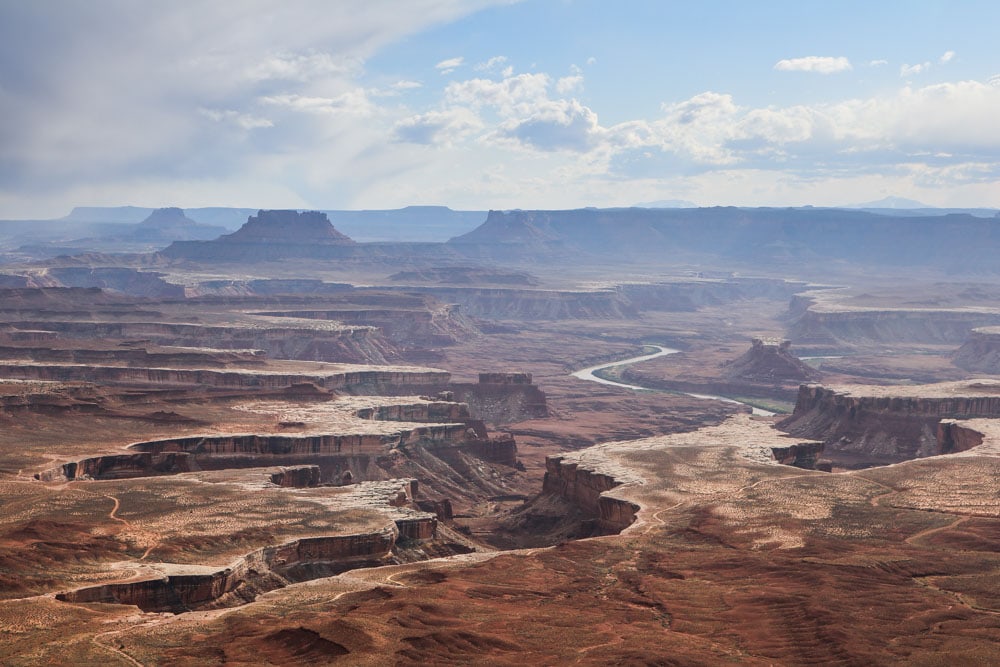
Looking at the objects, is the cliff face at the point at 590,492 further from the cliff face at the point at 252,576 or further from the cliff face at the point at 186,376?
the cliff face at the point at 186,376

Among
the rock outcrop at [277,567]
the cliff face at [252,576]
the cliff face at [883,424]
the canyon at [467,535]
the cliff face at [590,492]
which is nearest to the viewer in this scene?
the canyon at [467,535]

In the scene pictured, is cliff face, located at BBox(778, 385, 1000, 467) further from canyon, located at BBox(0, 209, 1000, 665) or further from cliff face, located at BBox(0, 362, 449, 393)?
cliff face, located at BBox(0, 362, 449, 393)

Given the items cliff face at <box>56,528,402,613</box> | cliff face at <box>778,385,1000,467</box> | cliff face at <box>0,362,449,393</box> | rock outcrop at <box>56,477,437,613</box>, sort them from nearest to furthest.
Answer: cliff face at <box>56,528,402,613</box> < rock outcrop at <box>56,477,437,613</box> < cliff face at <box>778,385,1000,467</box> < cliff face at <box>0,362,449,393</box>

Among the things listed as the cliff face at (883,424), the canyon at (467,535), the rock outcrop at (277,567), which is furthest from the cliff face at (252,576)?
the cliff face at (883,424)

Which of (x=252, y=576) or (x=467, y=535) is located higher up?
(x=252, y=576)

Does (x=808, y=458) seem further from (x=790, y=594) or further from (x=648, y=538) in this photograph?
(x=790, y=594)

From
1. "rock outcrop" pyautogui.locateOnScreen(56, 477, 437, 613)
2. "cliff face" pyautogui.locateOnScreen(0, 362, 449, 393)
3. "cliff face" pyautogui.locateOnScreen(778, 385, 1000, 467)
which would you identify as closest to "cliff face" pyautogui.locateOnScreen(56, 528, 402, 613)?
"rock outcrop" pyautogui.locateOnScreen(56, 477, 437, 613)

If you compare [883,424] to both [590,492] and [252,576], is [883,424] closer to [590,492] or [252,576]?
[590,492]

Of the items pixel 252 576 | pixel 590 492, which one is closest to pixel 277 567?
pixel 252 576

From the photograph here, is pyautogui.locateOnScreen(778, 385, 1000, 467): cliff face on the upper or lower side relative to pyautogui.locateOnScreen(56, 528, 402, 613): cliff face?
lower
